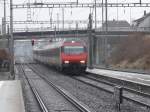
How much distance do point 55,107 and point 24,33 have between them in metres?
77.4

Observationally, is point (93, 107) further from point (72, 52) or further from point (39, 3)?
point (39, 3)

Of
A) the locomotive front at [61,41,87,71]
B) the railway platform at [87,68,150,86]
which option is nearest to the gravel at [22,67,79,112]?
the railway platform at [87,68,150,86]

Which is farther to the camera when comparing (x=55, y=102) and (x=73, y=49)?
(x=73, y=49)

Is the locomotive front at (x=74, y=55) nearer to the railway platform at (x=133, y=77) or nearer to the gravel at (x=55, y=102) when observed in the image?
the railway platform at (x=133, y=77)

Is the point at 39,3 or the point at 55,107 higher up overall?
the point at 39,3

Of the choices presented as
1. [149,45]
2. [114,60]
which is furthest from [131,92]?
[114,60]

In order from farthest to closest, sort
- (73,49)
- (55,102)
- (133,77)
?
(73,49) < (133,77) < (55,102)

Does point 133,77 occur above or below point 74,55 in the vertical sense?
below

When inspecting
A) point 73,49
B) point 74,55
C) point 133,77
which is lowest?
point 133,77

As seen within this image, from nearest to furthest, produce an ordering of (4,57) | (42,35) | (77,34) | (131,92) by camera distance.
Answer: (131,92), (4,57), (77,34), (42,35)

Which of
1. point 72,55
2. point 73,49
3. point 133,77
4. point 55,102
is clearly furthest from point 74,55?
point 55,102

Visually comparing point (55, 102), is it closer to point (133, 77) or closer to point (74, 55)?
point (133, 77)

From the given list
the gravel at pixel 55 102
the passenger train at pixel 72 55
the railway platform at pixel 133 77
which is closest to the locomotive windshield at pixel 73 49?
the passenger train at pixel 72 55

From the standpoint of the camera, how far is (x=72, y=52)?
45.9 meters
